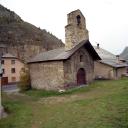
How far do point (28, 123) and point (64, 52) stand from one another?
48.9 ft

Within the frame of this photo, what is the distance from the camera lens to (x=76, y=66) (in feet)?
88.5

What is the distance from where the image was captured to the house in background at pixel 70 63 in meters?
25.5

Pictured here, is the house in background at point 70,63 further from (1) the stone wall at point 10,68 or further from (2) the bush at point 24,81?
(1) the stone wall at point 10,68

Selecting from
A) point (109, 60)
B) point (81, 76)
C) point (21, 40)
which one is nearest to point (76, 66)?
point (81, 76)

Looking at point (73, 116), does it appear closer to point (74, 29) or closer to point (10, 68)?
point (74, 29)

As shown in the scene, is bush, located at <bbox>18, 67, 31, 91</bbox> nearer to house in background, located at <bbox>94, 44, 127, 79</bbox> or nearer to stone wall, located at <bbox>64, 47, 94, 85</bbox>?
stone wall, located at <bbox>64, 47, 94, 85</bbox>

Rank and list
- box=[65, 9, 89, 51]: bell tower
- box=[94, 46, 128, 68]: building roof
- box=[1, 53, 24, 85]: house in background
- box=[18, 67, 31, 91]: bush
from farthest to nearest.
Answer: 1. box=[1, 53, 24, 85]: house in background
2. box=[94, 46, 128, 68]: building roof
3. box=[18, 67, 31, 91]: bush
4. box=[65, 9, 89, 51]: bell tower

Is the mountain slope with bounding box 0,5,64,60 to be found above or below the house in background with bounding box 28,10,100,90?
above

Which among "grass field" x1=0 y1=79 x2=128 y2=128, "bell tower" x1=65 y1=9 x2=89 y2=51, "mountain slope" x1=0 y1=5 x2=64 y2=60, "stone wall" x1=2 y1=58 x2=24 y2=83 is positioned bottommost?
"grass field" x1=0 y1=79 x2=128 y2=128

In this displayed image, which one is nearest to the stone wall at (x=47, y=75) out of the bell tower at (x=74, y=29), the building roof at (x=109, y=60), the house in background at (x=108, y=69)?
the bell tower at (x=74, y=29)

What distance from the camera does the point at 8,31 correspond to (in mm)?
88562

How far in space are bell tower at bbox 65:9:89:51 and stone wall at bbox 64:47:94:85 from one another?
1.32 meters

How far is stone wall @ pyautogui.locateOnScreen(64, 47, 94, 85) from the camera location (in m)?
25.7

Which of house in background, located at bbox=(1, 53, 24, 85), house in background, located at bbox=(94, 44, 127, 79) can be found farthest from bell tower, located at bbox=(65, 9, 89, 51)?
house in background, located at bbox=(1, 53, 24, 85)
